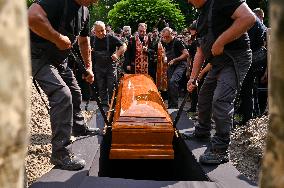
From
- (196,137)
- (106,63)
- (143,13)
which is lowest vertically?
(196,137)

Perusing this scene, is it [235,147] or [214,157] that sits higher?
[214,157]

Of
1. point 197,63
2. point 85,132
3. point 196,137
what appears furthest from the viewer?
point 85,132

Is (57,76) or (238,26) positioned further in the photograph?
(57,76)

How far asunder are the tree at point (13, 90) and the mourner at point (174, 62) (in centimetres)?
845

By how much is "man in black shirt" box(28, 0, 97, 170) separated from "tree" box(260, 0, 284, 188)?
9.03 feet

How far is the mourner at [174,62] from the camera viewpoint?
30.4 feet

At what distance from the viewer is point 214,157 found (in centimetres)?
363

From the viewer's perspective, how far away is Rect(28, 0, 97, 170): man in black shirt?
353cm

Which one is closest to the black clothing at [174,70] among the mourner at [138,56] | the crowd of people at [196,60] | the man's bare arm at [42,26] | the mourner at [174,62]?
the mourner at [174,62]

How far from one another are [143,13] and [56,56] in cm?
1409

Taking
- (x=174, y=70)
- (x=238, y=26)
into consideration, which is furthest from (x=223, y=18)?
(x=174, y=70)

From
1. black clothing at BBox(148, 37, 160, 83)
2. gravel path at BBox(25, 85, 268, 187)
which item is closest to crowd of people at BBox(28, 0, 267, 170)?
gravel path at BBox(25, 85, 268, 187)

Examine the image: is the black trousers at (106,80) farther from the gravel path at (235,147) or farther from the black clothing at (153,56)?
the gravel path at (235,147)

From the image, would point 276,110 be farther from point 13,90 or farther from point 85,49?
point 85,49
